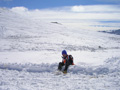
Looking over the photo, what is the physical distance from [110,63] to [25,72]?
5129 millimetres

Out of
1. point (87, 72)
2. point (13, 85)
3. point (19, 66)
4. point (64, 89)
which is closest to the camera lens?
point (64, 89)

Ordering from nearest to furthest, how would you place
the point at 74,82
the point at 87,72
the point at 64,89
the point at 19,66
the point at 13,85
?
the point at 64,89 → the point at 13,85 → the point at 74,82 → the point at 87,72 → the point at 19,66

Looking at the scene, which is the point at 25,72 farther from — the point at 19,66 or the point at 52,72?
the point at 52,72

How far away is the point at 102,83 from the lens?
612 centimetres

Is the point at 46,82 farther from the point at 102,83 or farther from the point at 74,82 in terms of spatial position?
the point at 102,83

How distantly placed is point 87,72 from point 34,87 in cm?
335

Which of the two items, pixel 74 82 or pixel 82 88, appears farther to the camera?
pixel 74 82

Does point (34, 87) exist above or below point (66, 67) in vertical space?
below

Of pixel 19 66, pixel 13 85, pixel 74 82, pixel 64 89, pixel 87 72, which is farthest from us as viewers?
pixel 19 66

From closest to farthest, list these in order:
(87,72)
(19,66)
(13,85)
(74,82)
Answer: (13,85), (74,82), (87,72), (19,66)

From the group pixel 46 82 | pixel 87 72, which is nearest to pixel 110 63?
pixel 87 72

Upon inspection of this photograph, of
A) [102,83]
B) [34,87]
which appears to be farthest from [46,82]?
[102,83]

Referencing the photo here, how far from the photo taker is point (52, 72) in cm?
806

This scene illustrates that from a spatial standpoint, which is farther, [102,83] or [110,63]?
[110,63]
